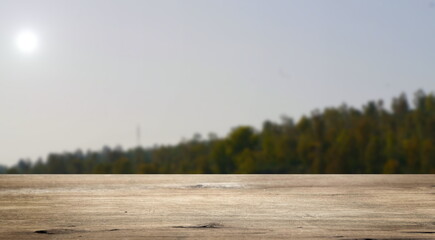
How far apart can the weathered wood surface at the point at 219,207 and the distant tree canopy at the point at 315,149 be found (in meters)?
10.5

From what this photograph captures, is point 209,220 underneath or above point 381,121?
underneath

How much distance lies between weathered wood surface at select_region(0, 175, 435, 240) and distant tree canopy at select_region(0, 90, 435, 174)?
34.5 ft

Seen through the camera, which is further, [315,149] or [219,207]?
[315,149]

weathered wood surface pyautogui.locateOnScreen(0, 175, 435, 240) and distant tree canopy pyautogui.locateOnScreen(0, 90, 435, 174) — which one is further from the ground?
distant tree canopy pyautogui.locateOnScreen(0, 90, 435, 174)

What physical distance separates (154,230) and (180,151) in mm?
14172

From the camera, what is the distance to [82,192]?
1306mm

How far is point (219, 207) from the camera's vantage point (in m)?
1.06

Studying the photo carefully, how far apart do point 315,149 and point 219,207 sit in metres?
13.3

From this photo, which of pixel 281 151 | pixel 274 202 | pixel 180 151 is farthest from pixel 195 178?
pixel 180 151

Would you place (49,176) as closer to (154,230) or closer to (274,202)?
(274,202)

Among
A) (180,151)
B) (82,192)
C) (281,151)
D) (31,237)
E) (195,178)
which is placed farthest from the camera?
(180,151)

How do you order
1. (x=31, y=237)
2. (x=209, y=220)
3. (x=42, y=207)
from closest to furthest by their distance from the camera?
(x=31, y=237) < (x=209, y=220) < (x=42, y=207)

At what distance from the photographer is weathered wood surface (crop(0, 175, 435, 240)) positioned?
2.66 ft

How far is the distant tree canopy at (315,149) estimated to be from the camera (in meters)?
12.8
